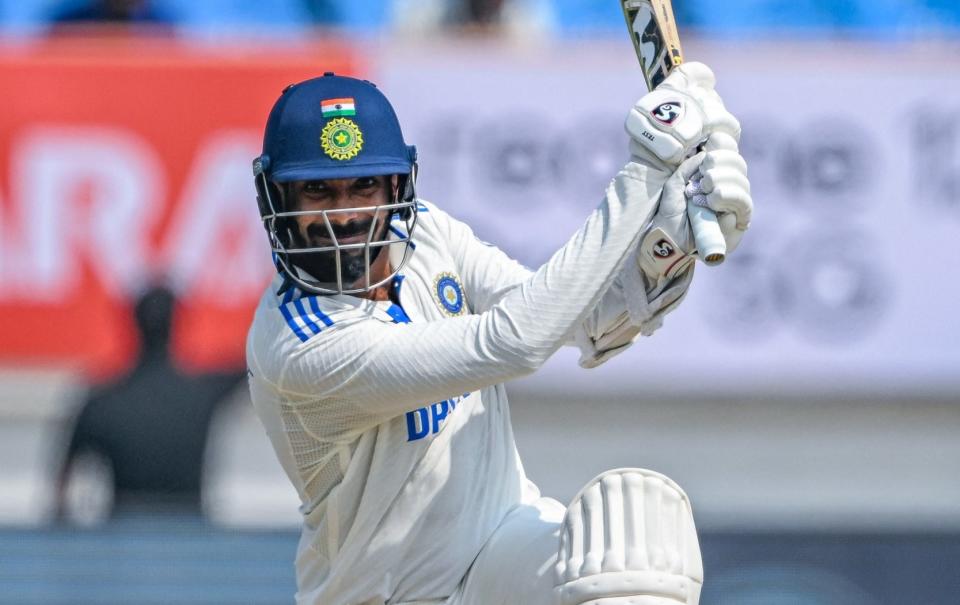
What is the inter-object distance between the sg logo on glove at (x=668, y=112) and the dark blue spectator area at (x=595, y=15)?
221 inches

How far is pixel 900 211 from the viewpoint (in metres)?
7.25

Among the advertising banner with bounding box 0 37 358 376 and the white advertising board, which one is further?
the white advertising board

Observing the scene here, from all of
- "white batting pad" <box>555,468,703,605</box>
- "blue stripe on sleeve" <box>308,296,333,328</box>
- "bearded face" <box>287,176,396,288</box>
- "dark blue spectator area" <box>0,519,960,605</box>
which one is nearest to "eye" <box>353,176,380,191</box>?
"bearded face" <box>287,176,396,288</box>

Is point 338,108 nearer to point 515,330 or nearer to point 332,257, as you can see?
point 332,257

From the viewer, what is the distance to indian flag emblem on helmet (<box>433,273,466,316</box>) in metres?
3.35

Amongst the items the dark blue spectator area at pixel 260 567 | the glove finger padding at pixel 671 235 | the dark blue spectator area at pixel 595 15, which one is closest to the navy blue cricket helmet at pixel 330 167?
the glove finger padding at pixel 671 235

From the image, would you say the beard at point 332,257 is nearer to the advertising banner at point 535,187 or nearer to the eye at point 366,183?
the eye at point 366,183

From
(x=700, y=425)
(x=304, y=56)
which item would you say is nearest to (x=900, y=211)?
(x=700, y=425)

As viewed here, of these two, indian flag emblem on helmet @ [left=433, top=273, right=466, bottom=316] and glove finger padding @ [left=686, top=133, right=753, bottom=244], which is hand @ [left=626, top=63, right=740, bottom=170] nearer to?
glove finger padding @ [left=686, top=133, right=753, bottom=244]

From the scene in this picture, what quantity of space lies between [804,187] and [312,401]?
4.46 meters

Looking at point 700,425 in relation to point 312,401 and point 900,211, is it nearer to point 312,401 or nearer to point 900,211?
point 900,211

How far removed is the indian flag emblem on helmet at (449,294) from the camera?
3.35m

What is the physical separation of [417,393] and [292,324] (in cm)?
31

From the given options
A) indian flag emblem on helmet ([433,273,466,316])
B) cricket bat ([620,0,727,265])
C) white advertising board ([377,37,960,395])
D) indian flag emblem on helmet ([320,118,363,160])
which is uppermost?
cricket bat ([620,0,727,265])
